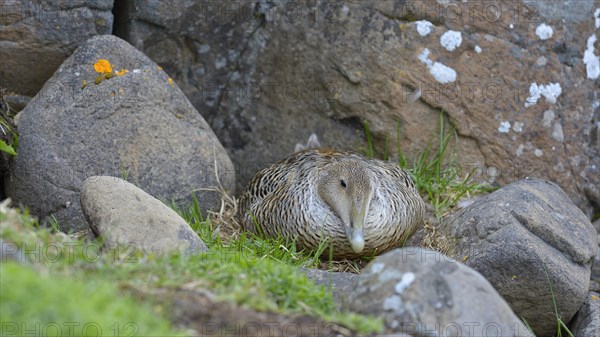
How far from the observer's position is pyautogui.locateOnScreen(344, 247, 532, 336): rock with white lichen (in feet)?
14.0

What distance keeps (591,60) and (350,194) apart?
9.51 feet

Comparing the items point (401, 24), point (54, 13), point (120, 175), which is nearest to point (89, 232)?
point (120, 175)

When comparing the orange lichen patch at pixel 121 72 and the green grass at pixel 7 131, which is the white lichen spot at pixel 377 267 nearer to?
the green grass at pixel 7 131

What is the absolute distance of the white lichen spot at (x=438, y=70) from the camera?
24.2 ft

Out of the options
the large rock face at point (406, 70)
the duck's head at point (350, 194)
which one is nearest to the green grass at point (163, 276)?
the duck's head at point (350, 194)

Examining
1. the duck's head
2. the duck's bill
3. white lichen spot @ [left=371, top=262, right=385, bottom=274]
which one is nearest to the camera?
white lichen spot @ [left=371, top=262, right=385, bottom=274]

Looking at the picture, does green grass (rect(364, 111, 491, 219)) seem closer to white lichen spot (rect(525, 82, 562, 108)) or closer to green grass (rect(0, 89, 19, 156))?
white lichen spot (rect(525, 82, 562, 108))

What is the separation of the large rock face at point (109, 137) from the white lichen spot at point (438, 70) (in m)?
1.86

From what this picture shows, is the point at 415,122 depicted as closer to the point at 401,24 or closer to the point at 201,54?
the point at 401,24

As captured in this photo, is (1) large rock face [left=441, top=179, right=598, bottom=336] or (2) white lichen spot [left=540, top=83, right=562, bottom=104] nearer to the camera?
(1) large rock face [left=441, top=179, right=598, bottom=336]

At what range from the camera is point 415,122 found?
24.5 feet

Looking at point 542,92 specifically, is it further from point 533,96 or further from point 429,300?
point 429,300

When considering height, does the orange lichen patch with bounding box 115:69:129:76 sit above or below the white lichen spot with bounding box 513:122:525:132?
above

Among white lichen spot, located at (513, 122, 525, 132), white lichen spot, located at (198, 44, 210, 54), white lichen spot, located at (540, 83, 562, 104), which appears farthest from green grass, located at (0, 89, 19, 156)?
white lichen spot, located at (540, 83, 562, 104)
